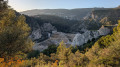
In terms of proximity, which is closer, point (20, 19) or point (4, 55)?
point (4, 55)

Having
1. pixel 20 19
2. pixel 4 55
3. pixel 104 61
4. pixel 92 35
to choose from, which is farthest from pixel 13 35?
pixel 92 35

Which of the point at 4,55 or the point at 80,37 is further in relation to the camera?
the point at 80,37

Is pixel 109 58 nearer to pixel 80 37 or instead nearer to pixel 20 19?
pixel 20 19

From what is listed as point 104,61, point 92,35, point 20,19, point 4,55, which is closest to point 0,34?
point 4,55

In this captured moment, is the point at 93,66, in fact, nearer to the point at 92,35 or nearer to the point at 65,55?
the point at 65,55

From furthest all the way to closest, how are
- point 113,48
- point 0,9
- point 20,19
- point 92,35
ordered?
point 92,35, point 20,19, point 0,9, point 113,48

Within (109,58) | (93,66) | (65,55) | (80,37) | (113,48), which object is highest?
(113,48)

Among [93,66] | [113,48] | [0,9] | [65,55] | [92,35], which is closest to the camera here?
[93,66]

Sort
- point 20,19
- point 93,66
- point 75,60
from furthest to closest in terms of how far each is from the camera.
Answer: point 20,19 < point 75,60 < point 93,66

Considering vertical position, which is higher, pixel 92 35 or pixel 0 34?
pixel 0 34
